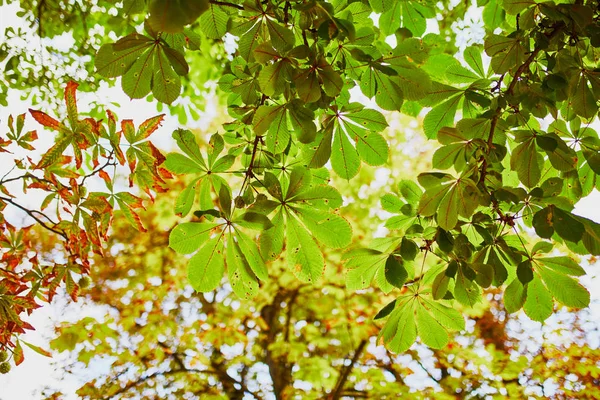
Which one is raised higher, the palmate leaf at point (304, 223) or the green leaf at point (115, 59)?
the green leaf at point (115, 59)

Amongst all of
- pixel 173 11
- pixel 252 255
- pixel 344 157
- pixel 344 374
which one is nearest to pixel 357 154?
pixel 344 157

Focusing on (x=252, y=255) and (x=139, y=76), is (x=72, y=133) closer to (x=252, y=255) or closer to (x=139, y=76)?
(x=139, y=76)

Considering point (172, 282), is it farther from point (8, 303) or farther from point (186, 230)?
point (186, 230)

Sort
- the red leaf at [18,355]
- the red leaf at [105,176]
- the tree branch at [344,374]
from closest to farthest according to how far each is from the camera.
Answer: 1. the red leaf at [105,176]
2. the red leaf at [18,355]
3. the tree branch at [344,374]

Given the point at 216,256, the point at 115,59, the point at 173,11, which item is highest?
the point at 115,59

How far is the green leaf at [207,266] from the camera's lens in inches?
37.3

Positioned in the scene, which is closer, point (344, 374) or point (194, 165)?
point (194, 165)

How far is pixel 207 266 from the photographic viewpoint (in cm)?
96

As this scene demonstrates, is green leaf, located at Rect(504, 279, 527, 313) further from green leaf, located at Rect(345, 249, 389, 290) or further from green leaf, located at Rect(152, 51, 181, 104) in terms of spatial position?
green leaf, located at Rect(152, 51, 181, 104)

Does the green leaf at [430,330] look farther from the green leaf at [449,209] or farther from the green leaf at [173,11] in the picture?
the green leaf at [173,11]

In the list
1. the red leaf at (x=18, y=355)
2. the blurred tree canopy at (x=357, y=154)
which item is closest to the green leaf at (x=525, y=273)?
the blurred tree canopy at (x=357, y=154)

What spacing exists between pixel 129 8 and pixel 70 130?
0.59m

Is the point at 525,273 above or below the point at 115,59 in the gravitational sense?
below

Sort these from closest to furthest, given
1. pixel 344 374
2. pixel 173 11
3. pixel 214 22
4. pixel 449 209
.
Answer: pixel 173 11
pixel 449 209
pixel 214 22
pixel 344 374
